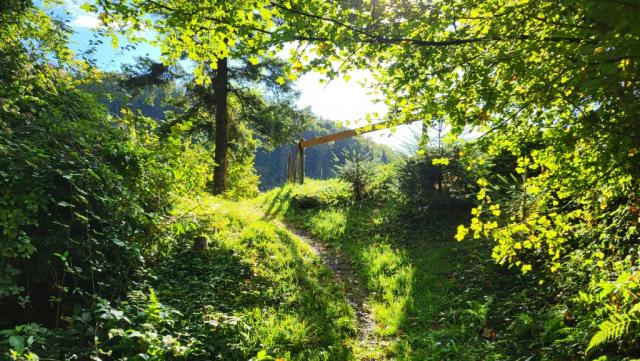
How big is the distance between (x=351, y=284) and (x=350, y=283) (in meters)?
0.04

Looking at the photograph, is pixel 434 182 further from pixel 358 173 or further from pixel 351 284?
pixel 351 284

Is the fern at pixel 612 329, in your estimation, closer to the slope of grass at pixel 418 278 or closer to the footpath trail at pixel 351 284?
the slope of grass at pixel 418 278

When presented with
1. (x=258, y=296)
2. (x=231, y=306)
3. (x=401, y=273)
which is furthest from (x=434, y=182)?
(x=231, y=306)

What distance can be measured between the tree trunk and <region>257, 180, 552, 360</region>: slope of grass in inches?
79.8

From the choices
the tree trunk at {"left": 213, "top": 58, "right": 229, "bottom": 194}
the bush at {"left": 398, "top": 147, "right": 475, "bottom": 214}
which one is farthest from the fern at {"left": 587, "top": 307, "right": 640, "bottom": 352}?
the tree trunk at {"left": 213, "top": 58, "right": 229, "bottom": 194}

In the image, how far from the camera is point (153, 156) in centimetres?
515

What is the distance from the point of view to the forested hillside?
9.87 feet

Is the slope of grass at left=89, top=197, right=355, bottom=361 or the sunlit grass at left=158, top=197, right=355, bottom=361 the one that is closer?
the slope of grass at left=89, top=197, right=355, bottom=361

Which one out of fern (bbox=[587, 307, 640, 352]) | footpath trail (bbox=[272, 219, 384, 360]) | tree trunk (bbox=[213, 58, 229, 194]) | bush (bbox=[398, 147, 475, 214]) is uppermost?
tree trunk (bbox=[213, 58, 229, 194])

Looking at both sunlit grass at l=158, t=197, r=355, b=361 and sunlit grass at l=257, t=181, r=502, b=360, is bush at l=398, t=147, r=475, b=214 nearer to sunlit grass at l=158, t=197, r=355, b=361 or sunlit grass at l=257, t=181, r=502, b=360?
sunlit grass at l=257, t=181, r=502, b=360

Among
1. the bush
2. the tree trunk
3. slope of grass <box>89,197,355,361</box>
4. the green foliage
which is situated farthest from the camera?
the green foliage

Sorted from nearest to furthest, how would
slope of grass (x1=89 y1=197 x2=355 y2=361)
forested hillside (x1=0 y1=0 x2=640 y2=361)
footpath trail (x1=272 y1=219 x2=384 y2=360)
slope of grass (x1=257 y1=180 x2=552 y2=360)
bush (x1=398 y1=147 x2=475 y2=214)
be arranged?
forested hillside (x1=0 y1=0 x2=640 y2=361) → slope of grass (x1=89 y1=197 x2=355 y2=361) → slope of grass (x1=257 y1=180 x2=552 y2=360) → footpath trail (x1=272 y1=219 x2=384 y2=360) → bush (x1=398 y1=147 x2=475 y2=214)

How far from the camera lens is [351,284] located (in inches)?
313

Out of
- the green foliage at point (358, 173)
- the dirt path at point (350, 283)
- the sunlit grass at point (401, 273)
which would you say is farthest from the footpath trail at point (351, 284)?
the green foliage at point (358, 173)
